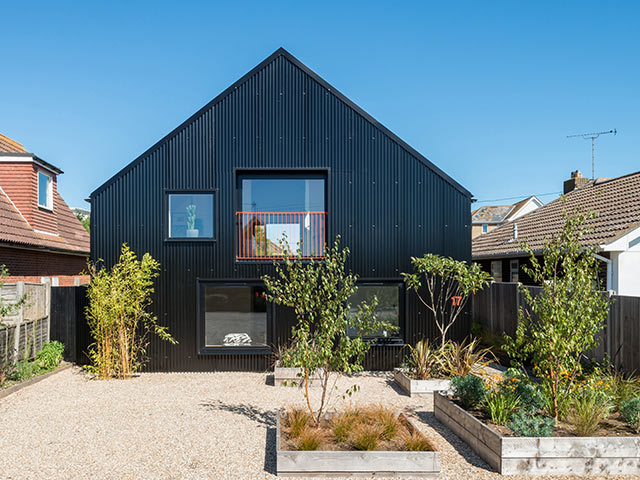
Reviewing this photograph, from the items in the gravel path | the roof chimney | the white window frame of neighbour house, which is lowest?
the gravel path

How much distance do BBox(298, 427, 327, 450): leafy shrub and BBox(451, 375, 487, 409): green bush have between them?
206 centimetres

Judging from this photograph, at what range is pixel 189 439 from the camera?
5695mm

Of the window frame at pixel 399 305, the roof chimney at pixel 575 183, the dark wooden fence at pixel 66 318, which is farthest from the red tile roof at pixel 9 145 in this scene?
the roof chimney at pixel 575 183

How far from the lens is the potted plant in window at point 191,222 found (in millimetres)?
9719

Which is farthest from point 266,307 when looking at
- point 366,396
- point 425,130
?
point 425,130

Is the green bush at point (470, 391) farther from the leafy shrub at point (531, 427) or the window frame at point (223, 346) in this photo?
the window frame at point (223, 346)

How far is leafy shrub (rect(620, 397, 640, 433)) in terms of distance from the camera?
5105 mm

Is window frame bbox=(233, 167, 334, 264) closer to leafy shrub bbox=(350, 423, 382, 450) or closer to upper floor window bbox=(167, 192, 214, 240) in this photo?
upper floor window bbox=(167, 192, 214, 240)

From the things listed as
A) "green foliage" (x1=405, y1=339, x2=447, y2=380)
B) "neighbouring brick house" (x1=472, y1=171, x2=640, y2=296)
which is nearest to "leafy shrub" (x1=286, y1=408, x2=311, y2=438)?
"green foliage" (x1=405, y1=339, x2=447, y2=380)

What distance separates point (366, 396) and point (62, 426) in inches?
184

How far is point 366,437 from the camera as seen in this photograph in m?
4.93

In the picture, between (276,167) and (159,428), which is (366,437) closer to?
(159,428)

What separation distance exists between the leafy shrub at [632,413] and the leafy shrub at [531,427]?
972 millimetres

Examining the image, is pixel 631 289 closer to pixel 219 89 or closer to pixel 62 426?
pixel 219 89
